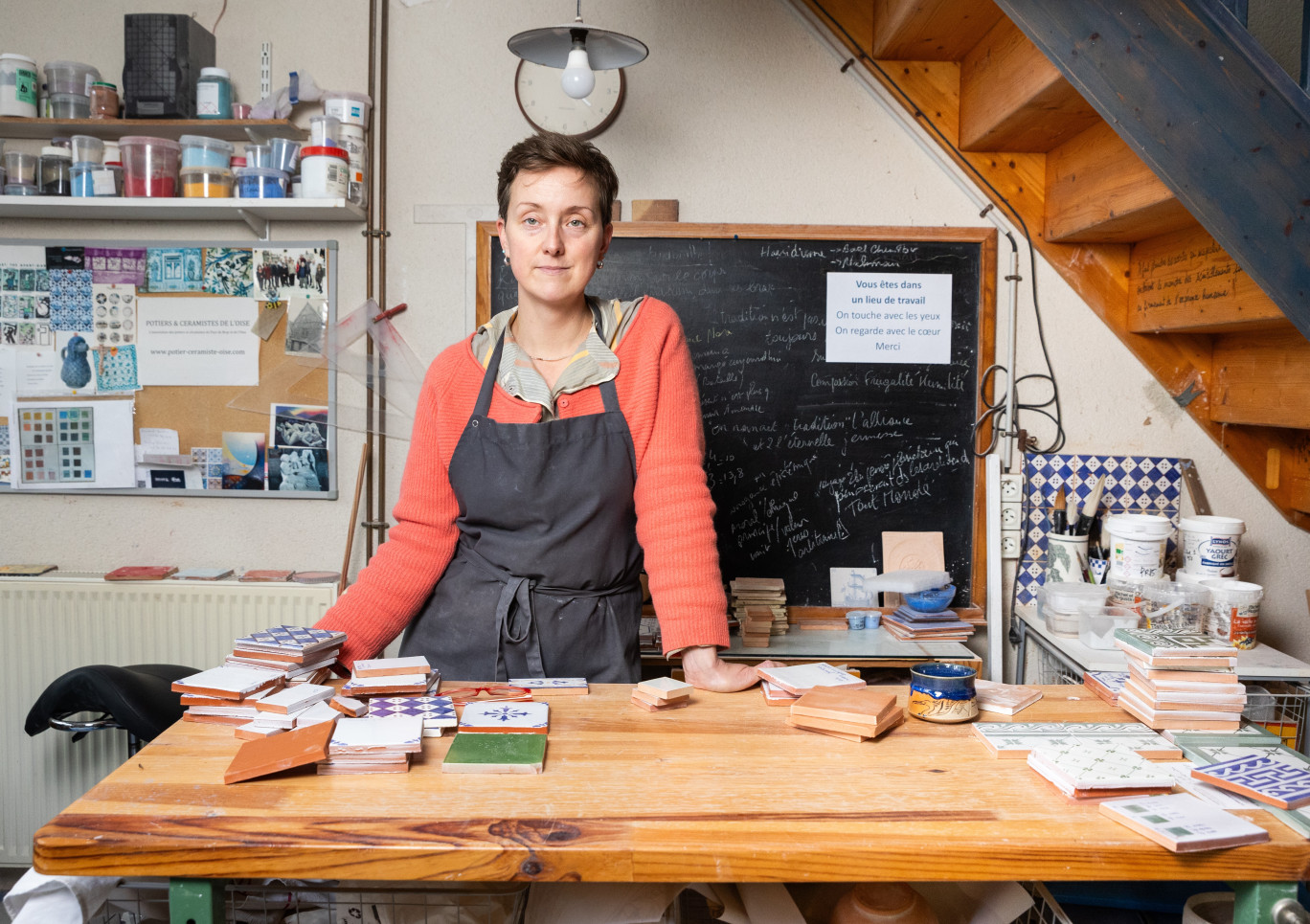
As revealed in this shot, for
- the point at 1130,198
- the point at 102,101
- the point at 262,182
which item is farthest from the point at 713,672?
the point at 102,101

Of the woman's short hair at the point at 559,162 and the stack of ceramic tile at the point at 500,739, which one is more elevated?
the woman's short hair at the point at 559,162

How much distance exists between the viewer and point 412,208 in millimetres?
3055

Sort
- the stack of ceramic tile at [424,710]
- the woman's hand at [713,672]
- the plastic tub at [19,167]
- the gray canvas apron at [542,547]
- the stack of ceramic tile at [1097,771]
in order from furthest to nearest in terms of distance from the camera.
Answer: the plastic tub at [19,167], the gray canvas apron at [542,547], the woman's hand at [713,672], the stack of ceramic tile at [424,710], the stack of ceramic tile at [1097,771]

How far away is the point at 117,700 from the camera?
208 cm

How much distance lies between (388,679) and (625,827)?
0.55 meters

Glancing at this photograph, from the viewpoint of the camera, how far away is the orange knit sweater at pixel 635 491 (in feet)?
5.77

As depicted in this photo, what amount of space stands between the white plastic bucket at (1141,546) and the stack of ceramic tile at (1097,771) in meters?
1.55

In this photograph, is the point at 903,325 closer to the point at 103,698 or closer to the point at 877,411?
the point at 877,411

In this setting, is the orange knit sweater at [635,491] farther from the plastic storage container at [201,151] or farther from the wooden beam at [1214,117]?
the plastic storage container at [201,151]

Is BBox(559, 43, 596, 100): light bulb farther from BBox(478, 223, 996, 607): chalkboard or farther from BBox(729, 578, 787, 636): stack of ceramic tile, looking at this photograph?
BBox(729, 578, 787, 636): stack of ceramic tile

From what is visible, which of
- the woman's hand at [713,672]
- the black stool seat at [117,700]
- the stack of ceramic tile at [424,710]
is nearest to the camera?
the stack of ceramic tile at [424,710]

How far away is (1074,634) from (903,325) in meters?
→ 1.06

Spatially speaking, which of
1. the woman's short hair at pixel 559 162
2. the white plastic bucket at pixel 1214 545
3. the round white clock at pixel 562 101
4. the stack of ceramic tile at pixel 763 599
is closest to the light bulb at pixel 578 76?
the round white clock at pixel 562 101

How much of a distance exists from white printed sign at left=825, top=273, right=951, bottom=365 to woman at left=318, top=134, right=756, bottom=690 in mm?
1219
